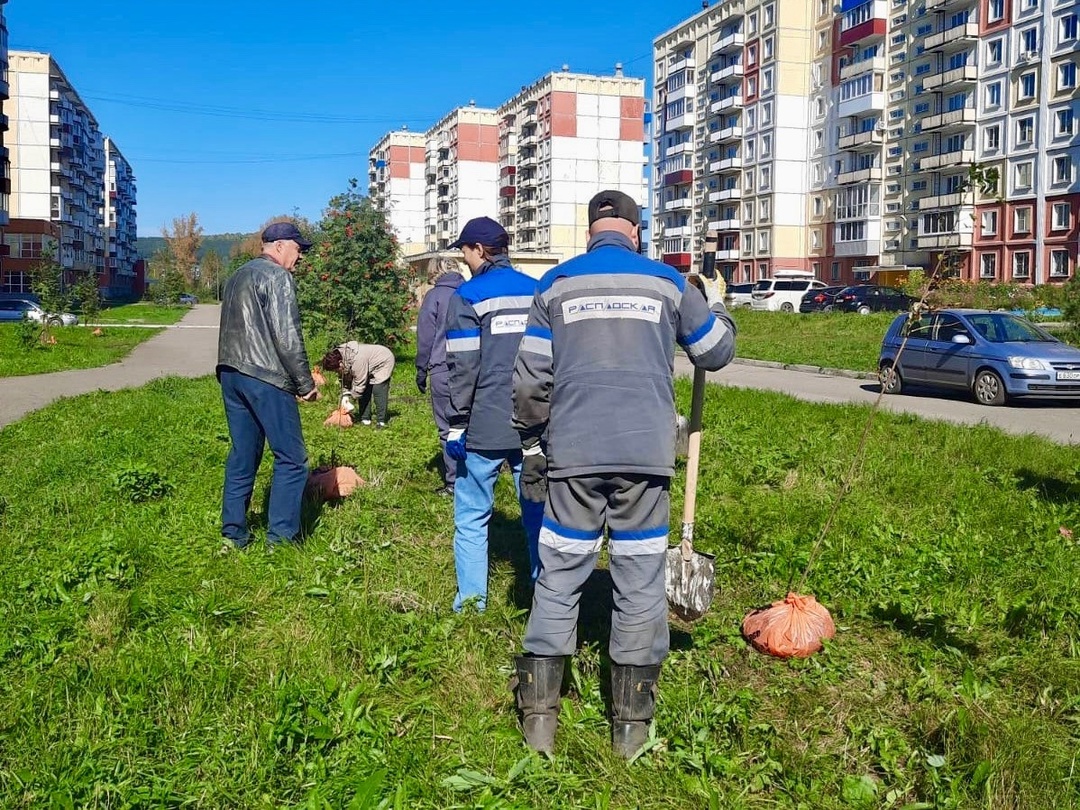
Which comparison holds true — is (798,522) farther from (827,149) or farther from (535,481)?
(827,149)

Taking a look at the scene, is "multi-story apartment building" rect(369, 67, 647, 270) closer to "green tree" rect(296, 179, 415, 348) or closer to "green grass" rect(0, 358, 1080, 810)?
"green tree" rect(296, 179, 415, 348)

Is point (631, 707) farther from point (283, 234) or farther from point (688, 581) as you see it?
point (283, 234)

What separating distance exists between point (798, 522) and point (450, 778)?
155 inches

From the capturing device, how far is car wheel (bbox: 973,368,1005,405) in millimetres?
15938

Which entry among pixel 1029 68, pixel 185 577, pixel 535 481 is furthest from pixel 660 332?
pixel 1029 68

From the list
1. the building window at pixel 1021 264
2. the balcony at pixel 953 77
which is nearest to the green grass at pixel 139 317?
the building window at pixel 1021 264

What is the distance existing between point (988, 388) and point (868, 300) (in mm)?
27460

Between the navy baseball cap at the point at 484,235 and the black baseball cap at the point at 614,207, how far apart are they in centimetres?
119

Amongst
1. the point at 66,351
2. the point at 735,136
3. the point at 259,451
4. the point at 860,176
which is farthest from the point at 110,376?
the point at 735,136

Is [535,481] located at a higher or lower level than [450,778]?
higher

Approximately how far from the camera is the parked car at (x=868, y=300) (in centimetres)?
4212

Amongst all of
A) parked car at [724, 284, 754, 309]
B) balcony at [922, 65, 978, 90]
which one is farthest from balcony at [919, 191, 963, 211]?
parked car at [724, 284, 754, 309]

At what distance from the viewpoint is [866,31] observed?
6712cm

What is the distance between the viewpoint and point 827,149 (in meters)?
74.1
